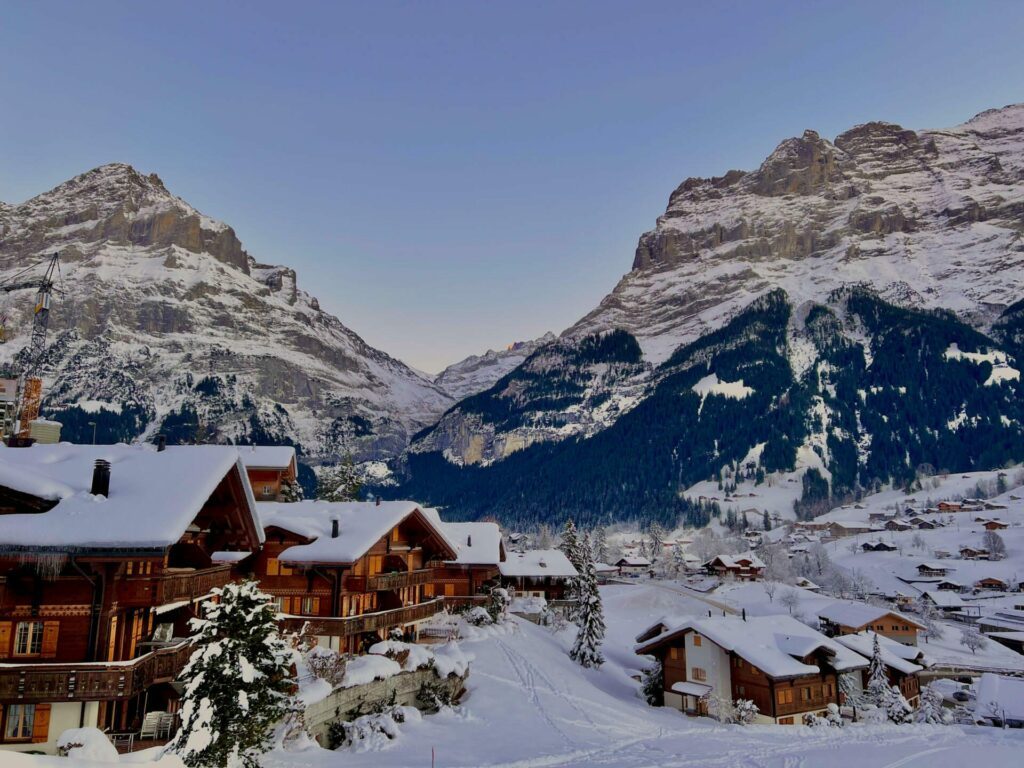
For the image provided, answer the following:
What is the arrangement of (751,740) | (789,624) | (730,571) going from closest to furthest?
(751,740) < (789,624) < (730,571)

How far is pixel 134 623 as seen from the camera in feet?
74.3

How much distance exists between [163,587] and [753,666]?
42379mm

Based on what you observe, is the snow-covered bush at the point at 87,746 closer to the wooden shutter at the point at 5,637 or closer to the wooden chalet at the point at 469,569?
the wooden shutter at the point at 5,637

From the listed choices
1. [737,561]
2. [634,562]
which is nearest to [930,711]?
[737,561]

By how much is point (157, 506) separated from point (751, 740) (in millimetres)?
33510

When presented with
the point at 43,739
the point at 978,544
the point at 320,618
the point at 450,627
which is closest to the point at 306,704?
the point at 43,739

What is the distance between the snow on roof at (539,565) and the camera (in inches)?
3435

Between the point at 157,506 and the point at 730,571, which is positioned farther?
the point at 730,571

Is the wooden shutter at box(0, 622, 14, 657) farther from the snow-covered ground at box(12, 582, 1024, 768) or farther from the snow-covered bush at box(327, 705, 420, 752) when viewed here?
the snow-covered bush at box(327, 705, 420, 752)

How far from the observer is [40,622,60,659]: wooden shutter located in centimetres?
2061

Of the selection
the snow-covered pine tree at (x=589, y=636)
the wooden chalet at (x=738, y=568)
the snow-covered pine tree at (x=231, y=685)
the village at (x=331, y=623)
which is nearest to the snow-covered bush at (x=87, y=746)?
the village at (x=331, y=623)

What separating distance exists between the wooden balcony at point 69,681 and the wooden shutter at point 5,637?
63.2 inches

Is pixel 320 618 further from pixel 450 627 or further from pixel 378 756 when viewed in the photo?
pixel 450 627

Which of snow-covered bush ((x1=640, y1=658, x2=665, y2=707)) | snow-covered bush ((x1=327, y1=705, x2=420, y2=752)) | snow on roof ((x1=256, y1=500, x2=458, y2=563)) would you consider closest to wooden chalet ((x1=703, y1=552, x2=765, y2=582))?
snow-covered bush ((x1=640, y1=658, x2=665, y2=707))
